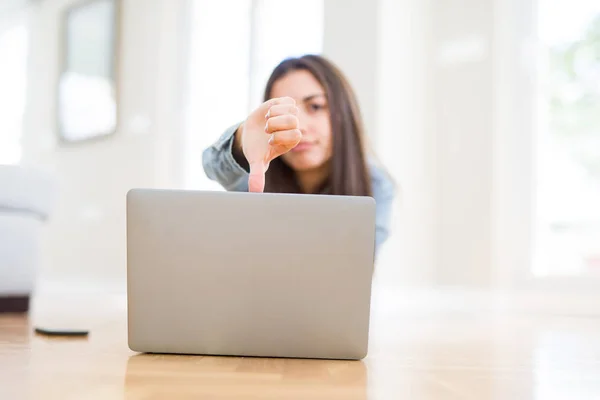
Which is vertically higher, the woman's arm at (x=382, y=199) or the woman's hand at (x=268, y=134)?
the woman's hand at (x=268, y=134)

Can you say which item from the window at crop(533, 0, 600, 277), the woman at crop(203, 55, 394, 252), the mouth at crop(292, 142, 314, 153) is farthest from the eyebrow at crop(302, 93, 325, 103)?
the window at crop(533, 0, 600, 277)

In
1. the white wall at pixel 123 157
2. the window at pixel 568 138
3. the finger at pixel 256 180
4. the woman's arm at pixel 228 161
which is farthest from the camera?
the white wall at pixel 123 157

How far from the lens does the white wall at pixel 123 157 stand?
13.1ft

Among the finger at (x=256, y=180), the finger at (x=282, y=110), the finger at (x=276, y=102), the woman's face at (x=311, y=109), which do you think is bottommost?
the finger at (x=256, y=180)

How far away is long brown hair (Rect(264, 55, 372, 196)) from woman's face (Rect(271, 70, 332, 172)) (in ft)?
0.05

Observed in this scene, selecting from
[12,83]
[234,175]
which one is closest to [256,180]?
[234,175]

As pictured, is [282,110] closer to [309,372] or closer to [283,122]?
[283,122]

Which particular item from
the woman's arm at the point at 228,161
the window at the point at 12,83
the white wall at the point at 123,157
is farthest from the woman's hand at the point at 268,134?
the window at the point at 12,83

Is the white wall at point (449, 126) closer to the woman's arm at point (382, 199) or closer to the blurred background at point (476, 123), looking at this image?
the blurred background at point (476, 123)

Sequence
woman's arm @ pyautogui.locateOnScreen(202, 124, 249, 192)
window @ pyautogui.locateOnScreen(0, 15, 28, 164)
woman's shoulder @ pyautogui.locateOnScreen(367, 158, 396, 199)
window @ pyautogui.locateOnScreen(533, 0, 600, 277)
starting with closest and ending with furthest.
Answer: woman's arm @ pyautogui.locateOnScreen(202, 124, 249, 192) → woman's shoulder @ pyautogui.locateOnScreen(367, 158, 396, 199) → window @ pyautogui.locateOnScreen(533, 0, 600, 277) → window @ pyautogui.locateOnScreen(0, 15, 28, 164)

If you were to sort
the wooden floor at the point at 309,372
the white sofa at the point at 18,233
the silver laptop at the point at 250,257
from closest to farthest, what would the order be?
the wooden floor at the point at 309,372 → the silver laptop at the point at 250,257 → the white sofa at the point at 18,233

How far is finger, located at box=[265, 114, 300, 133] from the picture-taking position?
0.82m

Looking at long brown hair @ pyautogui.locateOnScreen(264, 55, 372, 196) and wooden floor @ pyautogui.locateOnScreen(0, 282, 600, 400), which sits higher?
long brown hair @ pyautogui.locateOnScreen(264, 55, 372, 196)

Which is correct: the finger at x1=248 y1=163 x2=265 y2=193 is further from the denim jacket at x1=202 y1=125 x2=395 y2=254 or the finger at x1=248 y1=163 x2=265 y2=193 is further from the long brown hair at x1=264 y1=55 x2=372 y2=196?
the long brown hair at x1=264 y1=55 x2=372 y2=196
